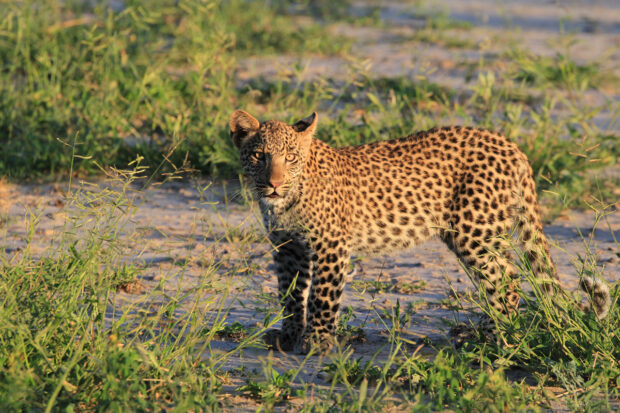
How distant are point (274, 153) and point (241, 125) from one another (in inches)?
15.1

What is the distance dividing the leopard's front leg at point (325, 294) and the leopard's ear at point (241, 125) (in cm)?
88

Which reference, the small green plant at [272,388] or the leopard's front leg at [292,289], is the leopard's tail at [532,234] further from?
the small green plant at [272,388]

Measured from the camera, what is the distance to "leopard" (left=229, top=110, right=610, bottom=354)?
573cm

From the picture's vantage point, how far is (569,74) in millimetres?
10594

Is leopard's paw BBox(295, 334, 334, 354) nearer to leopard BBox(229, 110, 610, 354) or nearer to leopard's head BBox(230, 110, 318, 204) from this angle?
leopard BBox(229, 110, 610, 354)

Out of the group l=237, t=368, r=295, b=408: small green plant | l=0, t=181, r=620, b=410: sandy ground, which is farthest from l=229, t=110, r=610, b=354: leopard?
l=237, t=368, r=295, b=408: small green plant

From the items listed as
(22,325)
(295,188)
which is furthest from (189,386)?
(295,188)

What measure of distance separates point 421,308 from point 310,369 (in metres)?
1.21

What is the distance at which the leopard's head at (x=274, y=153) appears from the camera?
223 inches

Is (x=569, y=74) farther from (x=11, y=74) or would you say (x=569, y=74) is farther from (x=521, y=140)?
(x=11, y=74)

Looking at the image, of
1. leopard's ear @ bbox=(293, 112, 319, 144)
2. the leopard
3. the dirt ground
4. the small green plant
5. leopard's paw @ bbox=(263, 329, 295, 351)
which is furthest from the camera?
leopard's paw @ bbox=(263, 329, 295, 351)

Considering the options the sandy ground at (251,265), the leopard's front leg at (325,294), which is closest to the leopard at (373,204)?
the leopard's front leg at (325,294)

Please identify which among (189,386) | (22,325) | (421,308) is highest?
(22,325)

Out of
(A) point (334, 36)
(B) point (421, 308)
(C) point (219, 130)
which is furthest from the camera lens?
(A) point (334, 36)
